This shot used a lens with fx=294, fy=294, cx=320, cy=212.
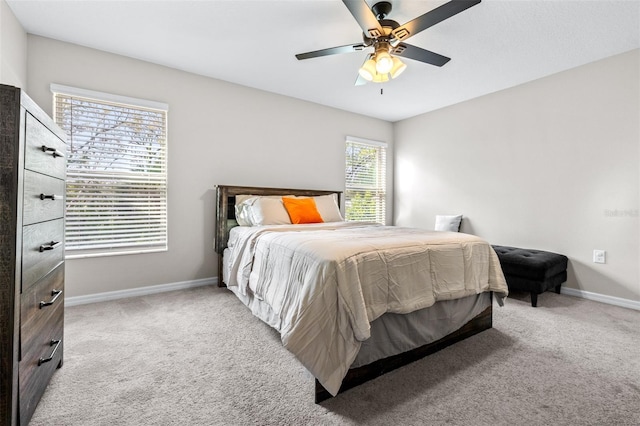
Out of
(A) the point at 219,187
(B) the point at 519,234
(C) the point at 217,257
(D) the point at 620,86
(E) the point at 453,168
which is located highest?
(D) the point at 620,86

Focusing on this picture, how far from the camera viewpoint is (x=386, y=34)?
2.08 meters

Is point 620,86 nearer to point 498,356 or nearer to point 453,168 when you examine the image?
point 453,168

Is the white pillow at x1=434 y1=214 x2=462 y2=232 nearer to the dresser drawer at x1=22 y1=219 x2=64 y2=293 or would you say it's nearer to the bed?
the bed

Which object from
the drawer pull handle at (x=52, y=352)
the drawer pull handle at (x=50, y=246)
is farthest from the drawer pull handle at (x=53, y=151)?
the drawer pull handle at (x=52, y=352)

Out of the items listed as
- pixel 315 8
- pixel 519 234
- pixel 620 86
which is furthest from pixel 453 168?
pixel 315 8

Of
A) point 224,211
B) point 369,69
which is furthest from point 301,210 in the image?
point 369,69

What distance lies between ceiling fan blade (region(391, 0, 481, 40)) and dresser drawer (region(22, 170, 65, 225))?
2.21 metres

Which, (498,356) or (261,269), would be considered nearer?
(498,356)

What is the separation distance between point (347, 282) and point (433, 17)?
1.73 metres

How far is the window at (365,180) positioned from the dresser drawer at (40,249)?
3.68 metres

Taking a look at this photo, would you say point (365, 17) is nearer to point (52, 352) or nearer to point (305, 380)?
point (305, 380)

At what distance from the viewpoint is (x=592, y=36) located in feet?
8.44

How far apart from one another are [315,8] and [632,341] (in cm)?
337

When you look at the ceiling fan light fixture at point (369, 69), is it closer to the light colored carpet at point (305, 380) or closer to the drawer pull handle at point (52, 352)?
the light colored carpet at point (305, 380)
